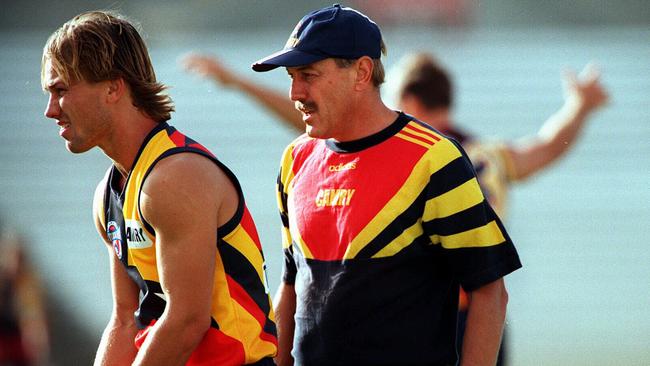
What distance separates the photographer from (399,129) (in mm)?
3414

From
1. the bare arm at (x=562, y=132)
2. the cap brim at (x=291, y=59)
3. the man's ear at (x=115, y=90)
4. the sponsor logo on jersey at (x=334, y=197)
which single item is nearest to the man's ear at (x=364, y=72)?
the cap brim at (x=291, y=59)

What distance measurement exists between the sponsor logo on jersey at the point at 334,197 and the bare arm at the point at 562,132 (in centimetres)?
221

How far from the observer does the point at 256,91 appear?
5.42 m

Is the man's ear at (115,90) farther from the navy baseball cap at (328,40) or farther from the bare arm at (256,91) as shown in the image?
the bare arm at (256,91)

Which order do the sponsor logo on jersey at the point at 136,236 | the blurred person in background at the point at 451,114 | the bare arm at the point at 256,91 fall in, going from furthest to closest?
the bare arm at the point at 256,91
the blurred person in background at the point at 451,114
the sponsor logo on jersey at the point at 136,236

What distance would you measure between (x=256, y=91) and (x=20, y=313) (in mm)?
5890

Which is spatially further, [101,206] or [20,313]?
[20,313]

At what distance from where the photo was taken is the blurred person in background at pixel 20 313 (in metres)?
10.3

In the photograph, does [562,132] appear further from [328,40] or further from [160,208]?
[160,208]

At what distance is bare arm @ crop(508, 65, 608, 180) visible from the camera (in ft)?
18.2

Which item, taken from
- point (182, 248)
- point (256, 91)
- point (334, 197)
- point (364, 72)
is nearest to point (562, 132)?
point (256, 91)

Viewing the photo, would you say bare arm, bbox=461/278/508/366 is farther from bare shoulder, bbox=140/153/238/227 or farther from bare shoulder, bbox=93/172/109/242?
bare shoulder, bbox=93/172/109/242

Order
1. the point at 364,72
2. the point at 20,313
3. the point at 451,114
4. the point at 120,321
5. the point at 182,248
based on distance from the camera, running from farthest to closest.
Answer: the point at 20,313 → the point at 451,114 → the point at 120,321 → the point at 364,72 → the point at 182,248

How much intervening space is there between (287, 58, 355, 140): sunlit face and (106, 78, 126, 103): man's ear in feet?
1.63
